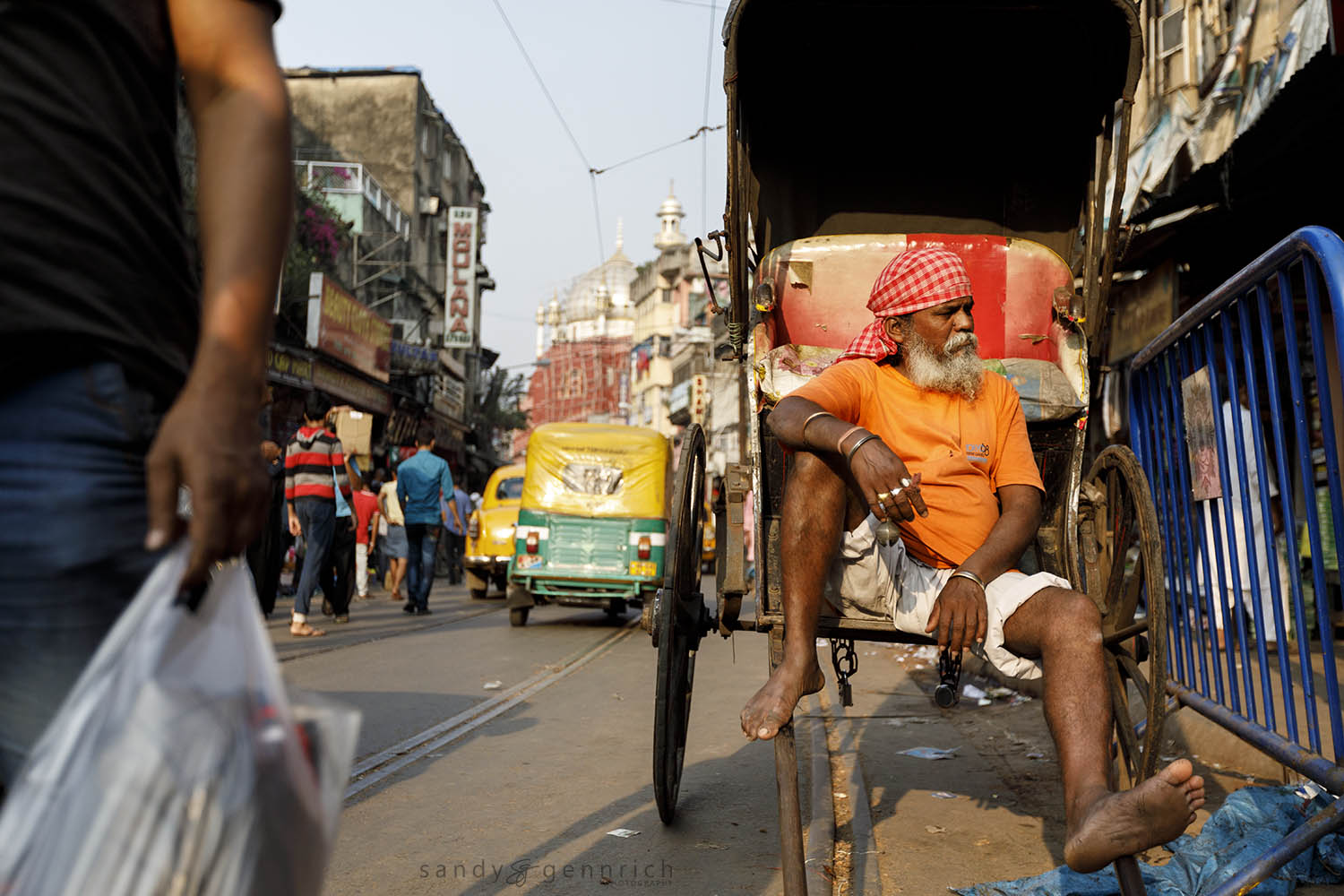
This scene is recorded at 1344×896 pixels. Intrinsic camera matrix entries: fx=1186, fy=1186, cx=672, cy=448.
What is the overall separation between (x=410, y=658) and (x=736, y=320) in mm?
4827

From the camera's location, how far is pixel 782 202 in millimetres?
5762

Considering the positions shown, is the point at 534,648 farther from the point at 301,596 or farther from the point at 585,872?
the point at 585,872

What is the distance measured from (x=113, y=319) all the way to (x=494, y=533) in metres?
13.5

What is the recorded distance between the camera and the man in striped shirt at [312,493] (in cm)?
999

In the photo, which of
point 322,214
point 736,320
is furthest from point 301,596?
point 322,214

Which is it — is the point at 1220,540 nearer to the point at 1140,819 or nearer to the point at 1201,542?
the point at 1201,542

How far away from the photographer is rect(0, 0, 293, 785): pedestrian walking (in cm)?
125

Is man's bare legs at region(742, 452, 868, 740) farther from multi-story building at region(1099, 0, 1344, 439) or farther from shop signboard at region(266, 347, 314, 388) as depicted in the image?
shop signboard at region(266, 347, 314, 388)

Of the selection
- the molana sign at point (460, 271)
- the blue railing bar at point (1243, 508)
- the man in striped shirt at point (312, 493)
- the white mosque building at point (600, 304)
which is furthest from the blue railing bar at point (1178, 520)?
the white mosque building at point (600, 304)

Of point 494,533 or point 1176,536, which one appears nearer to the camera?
point 1176,536

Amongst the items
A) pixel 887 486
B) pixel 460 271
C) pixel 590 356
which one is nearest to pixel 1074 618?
pixel 887 486

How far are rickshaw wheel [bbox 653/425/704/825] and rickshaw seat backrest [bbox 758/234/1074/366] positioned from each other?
0.76 m

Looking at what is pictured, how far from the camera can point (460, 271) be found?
35781 millimetres

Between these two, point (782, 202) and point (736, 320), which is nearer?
point (736, 320)
